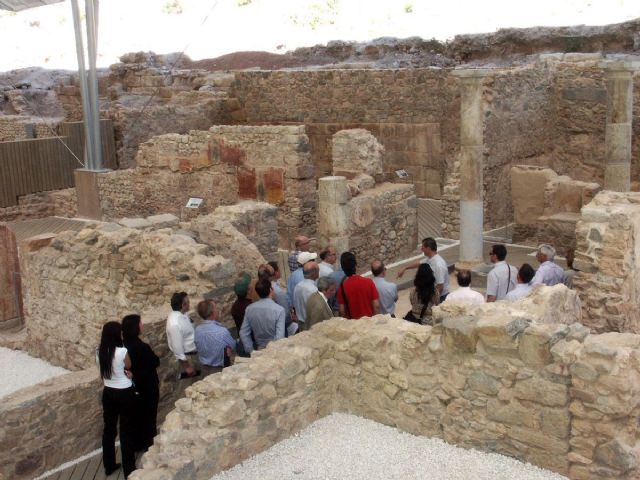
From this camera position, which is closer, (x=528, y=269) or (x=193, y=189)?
(x=528, y=269)

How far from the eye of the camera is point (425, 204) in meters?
17.6

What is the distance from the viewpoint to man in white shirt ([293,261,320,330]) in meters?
7.68

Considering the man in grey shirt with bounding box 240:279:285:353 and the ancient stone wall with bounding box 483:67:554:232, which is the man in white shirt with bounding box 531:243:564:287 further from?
the ancient stone wall with bounding box 483:67:554:232

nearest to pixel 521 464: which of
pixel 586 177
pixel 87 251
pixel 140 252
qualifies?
pixel 140 252

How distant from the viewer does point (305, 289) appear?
770 cm

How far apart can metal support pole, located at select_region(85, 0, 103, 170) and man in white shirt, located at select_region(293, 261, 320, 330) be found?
36.4 ft

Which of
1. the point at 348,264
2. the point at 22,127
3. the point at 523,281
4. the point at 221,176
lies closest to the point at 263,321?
the point at 348,264

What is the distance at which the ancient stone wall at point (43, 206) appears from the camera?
17.8 meters

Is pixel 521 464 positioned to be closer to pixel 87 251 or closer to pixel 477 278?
pixel 87 251

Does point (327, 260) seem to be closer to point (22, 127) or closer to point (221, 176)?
point (221, 176)

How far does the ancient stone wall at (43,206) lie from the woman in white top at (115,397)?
12018 mm

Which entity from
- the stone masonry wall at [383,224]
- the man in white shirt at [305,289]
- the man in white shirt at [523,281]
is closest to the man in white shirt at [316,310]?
the man in white shirt at [305,289]

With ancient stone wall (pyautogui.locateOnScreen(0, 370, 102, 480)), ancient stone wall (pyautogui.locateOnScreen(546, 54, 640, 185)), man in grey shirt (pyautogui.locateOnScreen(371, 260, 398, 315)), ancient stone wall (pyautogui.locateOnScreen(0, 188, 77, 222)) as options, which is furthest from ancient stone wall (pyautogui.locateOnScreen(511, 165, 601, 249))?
ancient stone wall (pyautogui.locateOnScreen(0, 188, 77, 222))

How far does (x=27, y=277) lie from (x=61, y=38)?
33.9m
